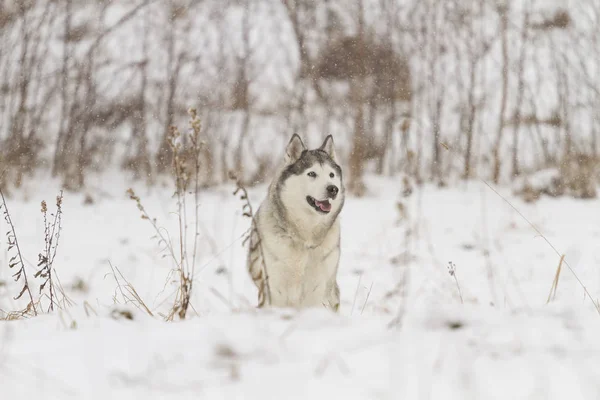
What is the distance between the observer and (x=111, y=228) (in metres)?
8.34

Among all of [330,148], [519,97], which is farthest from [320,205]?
[519,97]

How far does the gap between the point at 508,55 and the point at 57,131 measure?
28.6 feet

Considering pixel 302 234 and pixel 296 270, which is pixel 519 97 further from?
pixel 296 270

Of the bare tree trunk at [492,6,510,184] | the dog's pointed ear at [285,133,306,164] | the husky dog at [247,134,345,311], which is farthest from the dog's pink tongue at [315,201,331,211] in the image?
the bare tree trunk at [492,6,510,184]

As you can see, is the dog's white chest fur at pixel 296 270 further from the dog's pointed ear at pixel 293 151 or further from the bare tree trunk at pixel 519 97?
the bare tree trunk at pixel 519 97

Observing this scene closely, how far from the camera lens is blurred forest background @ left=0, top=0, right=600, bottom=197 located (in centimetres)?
1023

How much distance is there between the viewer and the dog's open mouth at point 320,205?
12.5ft

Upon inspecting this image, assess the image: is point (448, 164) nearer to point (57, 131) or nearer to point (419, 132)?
point (419, 132)

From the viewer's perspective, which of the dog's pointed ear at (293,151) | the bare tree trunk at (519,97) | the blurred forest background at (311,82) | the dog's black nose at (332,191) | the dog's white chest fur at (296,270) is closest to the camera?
the dog's white chest fur at (296,270)

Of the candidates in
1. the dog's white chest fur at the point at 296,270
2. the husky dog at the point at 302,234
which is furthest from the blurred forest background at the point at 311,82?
the dog's white chest fur at the point at 296,270

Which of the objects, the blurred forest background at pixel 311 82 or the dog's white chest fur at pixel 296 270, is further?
the blurred forest background at pixel 311 82

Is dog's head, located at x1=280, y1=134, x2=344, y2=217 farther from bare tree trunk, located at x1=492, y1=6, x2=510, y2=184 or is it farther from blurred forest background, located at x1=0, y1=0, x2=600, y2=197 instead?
bare tree trunk, located at x1=492, y1=6, x2=510, y2=184

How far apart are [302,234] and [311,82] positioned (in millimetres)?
8126

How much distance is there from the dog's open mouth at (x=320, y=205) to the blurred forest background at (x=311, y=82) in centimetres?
628
